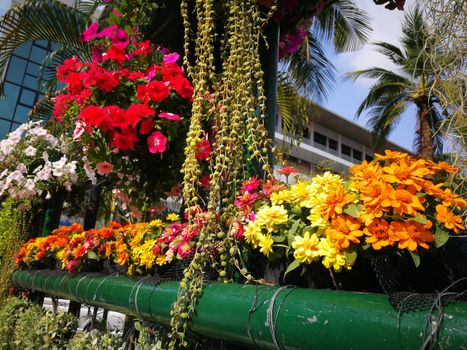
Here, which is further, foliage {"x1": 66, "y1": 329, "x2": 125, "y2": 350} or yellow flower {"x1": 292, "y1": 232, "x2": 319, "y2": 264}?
foliage {"x1": 66, "y1": 329, "x2": 125, "y2": 350}

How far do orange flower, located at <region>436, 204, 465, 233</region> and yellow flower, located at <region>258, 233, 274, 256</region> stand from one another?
492 mm

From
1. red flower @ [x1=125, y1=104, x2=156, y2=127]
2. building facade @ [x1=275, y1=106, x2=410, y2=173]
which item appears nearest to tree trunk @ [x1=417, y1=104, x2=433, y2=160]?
red flower @ [x1=125, y1=104, x2=156, y2=127]

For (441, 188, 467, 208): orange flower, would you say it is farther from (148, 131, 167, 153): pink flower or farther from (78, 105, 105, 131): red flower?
(78, 105, 105, 131): red flower

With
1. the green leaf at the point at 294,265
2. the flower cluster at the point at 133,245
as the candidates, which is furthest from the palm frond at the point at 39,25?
the green leaf at the point at 294,265

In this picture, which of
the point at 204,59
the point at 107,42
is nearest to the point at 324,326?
the point at 204,59

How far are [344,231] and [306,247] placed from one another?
0.14m

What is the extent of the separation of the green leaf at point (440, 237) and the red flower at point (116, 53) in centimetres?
168

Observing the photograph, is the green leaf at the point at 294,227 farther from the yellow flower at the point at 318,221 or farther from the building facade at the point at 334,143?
the building facade at the point at 334,143

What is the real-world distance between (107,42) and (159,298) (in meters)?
1.58

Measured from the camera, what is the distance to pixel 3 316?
3904 millimetres

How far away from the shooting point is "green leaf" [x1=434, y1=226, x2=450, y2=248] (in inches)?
38.0

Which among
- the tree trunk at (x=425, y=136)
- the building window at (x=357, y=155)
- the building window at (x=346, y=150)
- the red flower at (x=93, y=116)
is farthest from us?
the building window at (x=357, y=155)

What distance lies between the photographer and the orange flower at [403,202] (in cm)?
97

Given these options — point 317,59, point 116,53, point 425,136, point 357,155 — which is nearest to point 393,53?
point 425,136
